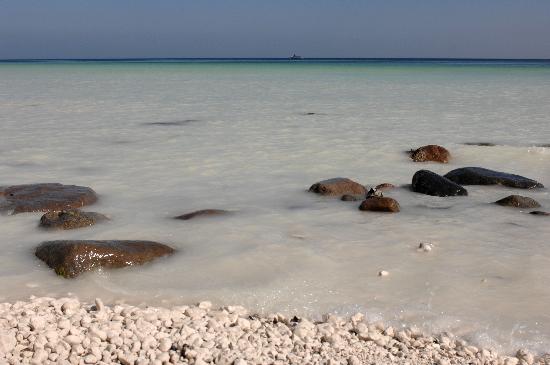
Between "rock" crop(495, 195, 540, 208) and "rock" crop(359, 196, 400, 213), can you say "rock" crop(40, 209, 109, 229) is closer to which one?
"rock" crop(359, 196, 400, 213)

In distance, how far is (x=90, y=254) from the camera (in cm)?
397

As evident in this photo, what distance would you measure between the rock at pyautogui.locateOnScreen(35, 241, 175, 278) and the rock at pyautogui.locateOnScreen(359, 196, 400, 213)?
1936 millimetres

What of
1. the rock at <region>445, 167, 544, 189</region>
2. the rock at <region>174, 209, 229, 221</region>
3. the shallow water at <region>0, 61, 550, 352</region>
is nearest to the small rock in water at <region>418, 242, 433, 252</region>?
the shallow water at <region>0, 61, 550, 352</region>

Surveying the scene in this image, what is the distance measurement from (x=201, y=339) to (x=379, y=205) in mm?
2882

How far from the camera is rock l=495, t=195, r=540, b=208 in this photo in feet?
18.2

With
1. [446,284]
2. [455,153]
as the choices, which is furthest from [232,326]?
[455,153]

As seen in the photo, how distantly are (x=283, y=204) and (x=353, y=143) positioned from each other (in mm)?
3934

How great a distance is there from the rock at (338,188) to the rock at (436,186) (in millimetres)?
552


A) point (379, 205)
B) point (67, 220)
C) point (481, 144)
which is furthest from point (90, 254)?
point (481, 144)

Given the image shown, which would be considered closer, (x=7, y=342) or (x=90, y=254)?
(x=7, y=342)

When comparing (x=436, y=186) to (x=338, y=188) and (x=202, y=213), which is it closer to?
(x=338, y=188)

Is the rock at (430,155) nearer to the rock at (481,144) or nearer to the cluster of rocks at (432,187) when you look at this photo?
the cluster of rocks at (432,187)

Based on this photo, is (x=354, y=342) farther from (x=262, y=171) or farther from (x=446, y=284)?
(x=262, y=171)

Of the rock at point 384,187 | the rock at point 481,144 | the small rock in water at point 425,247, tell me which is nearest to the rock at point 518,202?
the rock at point 384,187
